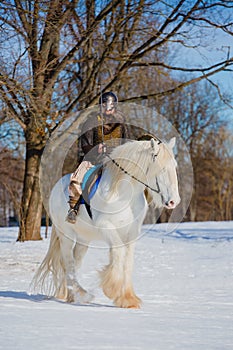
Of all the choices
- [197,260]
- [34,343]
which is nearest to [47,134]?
[197,260]

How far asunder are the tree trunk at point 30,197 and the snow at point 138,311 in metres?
1.47

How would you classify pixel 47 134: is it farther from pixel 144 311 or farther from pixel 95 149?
pixel 144 311

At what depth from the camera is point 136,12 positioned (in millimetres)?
17125

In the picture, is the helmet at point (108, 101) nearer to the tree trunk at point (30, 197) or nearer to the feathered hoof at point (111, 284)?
the feathered hoof at point (111, 284)

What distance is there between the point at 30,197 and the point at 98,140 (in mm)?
9875

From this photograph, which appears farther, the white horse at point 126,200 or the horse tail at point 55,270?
the horse tail at point 55,270

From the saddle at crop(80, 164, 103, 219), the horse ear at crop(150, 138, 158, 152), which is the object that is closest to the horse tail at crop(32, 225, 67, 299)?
the saddle at crop(80, 164, 103, 219)

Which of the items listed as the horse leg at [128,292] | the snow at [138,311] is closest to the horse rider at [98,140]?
the horse leg at [128,292]

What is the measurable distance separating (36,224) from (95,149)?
1030 centimetres

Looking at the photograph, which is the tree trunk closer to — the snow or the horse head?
the snow

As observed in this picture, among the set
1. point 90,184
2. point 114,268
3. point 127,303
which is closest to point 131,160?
point 90,184

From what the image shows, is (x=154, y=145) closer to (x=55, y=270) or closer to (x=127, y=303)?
(x=127, y=303)

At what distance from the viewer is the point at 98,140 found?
719 centimetres

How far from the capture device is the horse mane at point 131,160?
6742 mm
